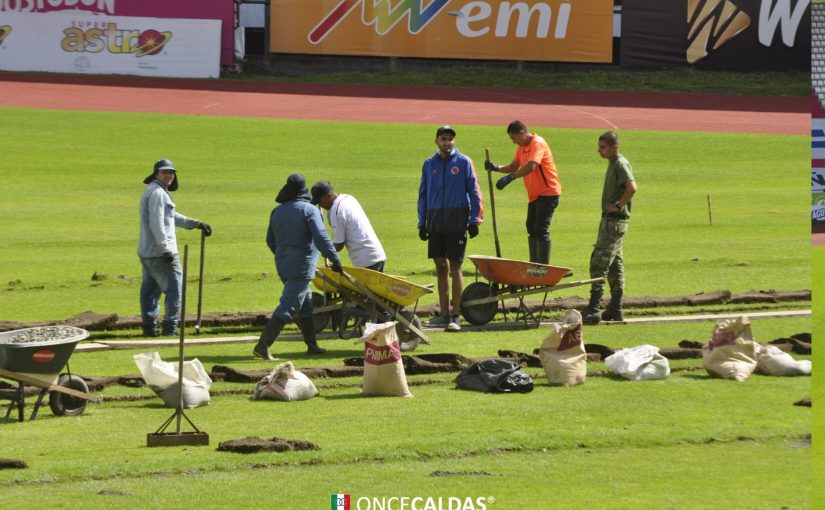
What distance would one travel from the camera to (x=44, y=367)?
35.7 feet

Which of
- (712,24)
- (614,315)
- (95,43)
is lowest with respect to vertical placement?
(614,315)

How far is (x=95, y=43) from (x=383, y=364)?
97.7 feet

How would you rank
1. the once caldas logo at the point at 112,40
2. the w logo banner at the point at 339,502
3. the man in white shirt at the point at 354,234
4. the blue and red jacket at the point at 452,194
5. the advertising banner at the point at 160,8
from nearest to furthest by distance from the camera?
the w logo banner at the point at 339,502, the man in white shirt at the point at 354,234, the blue and red jacket at the point at 452,194, the once caldas logo at the point at 112,40, the advertising banner at the point at 160,8

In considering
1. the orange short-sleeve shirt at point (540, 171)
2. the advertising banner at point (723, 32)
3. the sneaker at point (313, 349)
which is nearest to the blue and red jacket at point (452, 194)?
the orange short-sleeve shirt at point (540, 171)

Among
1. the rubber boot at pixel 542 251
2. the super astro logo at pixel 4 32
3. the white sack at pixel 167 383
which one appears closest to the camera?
the white sack at pixel 167 383

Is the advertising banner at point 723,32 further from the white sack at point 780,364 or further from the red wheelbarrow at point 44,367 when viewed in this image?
the red wheelbarrow at point 44,367

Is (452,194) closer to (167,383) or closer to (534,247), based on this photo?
(534,247)

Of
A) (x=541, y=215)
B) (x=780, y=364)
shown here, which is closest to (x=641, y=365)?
(x=780, y=364)

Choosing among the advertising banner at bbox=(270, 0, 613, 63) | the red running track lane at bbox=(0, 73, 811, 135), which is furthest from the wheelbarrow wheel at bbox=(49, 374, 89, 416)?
the advertising banner at bbox=(270, 0, 613, 63)

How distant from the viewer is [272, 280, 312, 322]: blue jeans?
1361 centimetres

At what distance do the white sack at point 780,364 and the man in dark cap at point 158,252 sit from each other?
6271 mm

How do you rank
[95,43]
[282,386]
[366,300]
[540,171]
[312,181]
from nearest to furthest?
1. [282,386]
2. [366,300]
3. [540,171]
4. [312,181]
5. [95,43]

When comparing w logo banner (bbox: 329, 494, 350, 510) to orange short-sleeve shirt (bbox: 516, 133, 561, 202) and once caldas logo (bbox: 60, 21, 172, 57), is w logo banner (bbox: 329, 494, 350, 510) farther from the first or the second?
once caldas logo (bbox: 60, 21, 172, 57)

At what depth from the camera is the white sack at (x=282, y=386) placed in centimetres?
1177
